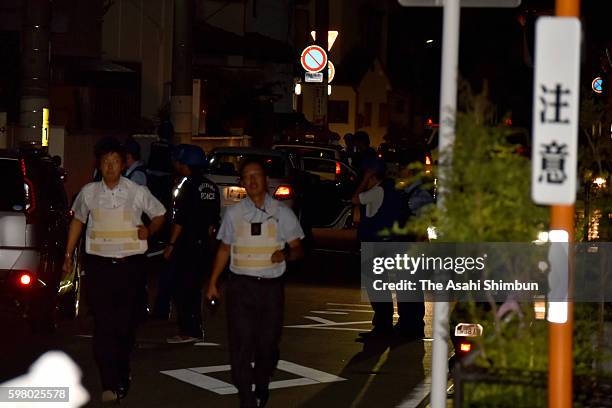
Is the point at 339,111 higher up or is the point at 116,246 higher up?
the point at 339,111

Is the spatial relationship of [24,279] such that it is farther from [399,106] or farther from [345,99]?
[399,106]

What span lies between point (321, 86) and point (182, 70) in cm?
2100

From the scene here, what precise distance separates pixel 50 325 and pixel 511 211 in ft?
25.2

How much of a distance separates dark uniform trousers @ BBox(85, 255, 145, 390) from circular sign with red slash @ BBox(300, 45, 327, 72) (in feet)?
112

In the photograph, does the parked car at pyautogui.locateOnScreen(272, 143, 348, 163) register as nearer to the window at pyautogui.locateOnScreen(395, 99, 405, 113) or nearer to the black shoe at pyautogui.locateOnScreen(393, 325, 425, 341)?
the black shoe at pyautogui.locateOnScreen(393, 325, 425, 341)

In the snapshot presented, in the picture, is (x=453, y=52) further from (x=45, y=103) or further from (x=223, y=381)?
(x=45, y=103)

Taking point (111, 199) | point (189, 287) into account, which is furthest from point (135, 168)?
point (111, 199)

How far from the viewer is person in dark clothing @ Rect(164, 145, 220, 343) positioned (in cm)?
1348

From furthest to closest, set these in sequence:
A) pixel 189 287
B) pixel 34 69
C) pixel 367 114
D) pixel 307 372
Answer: pixel 367 114 → pixel 34 69 → pixel 189 287 → pixel 307 372

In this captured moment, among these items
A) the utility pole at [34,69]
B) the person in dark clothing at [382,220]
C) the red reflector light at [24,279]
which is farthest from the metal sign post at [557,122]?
the utility pole at [34,69]

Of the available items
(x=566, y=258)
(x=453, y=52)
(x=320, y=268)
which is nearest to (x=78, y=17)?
(x=320, y=268)

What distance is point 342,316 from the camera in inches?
637

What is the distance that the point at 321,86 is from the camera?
153ft

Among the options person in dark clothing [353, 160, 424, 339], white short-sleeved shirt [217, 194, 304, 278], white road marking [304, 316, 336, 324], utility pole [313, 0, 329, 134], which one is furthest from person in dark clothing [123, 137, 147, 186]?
utility pole [313, 0, 329, 134]
